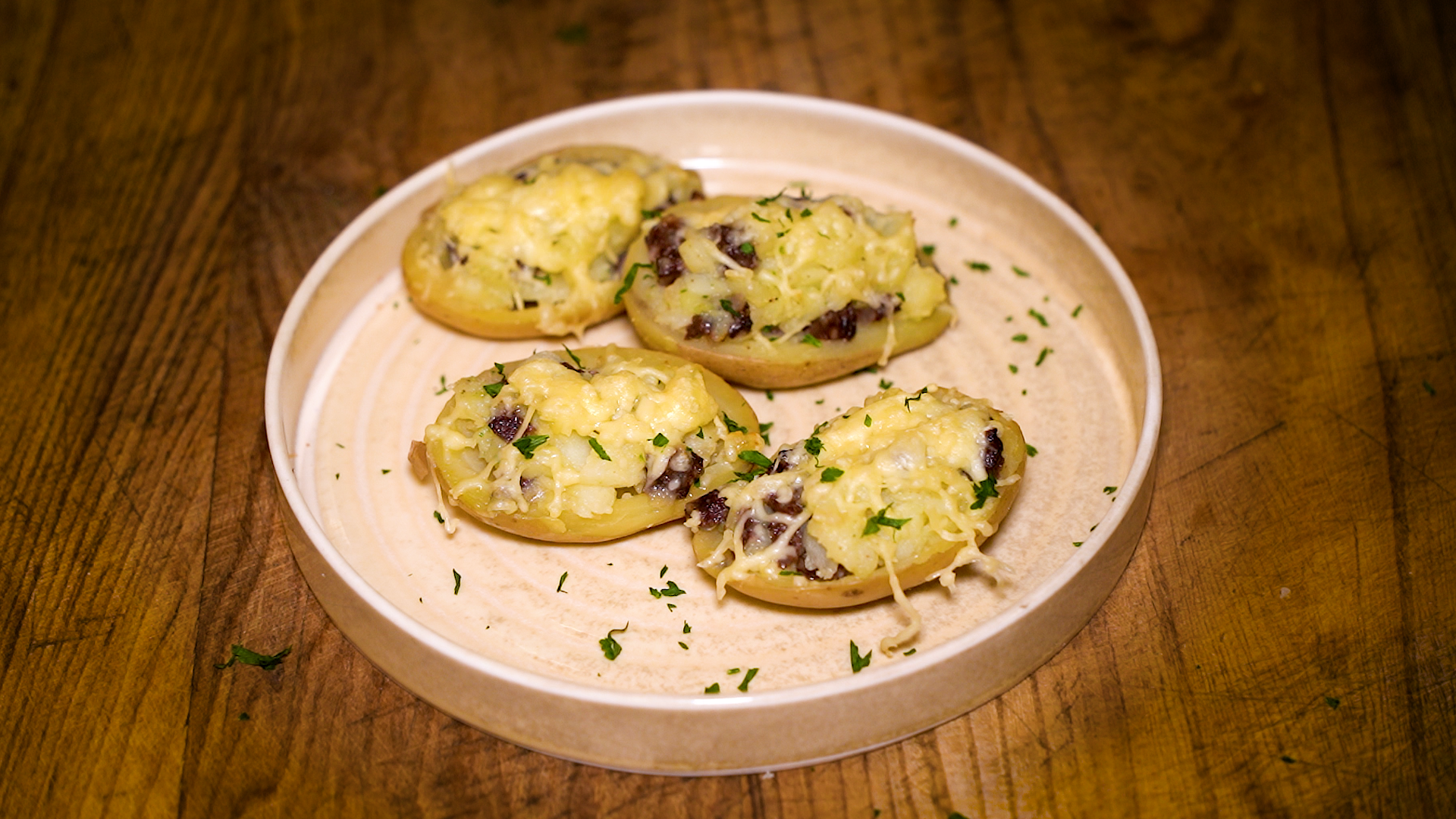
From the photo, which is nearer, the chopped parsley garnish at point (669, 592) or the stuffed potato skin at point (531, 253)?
the chopped parsley garnish at point (669, 592)

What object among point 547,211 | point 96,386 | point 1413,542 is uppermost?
point 547,211

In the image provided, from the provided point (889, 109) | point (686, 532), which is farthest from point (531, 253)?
point (889, 109)

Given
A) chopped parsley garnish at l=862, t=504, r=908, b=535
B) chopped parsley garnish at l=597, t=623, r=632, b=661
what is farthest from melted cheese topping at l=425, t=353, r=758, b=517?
chopped parsley garnish at l=862, t=504, r=908, b=535

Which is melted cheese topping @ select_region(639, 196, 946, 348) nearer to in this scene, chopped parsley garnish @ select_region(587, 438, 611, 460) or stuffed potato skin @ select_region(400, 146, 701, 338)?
stuffed potato skin @ select_region(400, 146, 701, 338)

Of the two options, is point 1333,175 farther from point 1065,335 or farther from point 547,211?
point 547,211

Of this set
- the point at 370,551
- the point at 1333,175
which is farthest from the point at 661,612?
the point at 1333,175

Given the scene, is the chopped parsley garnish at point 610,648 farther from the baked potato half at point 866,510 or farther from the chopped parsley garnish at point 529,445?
the chopped parsley garnish at point 529,445

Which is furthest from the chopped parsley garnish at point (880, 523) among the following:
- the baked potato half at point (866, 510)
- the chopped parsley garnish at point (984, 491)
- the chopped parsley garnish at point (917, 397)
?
the chopped parsley garnish at point (917, 397)
